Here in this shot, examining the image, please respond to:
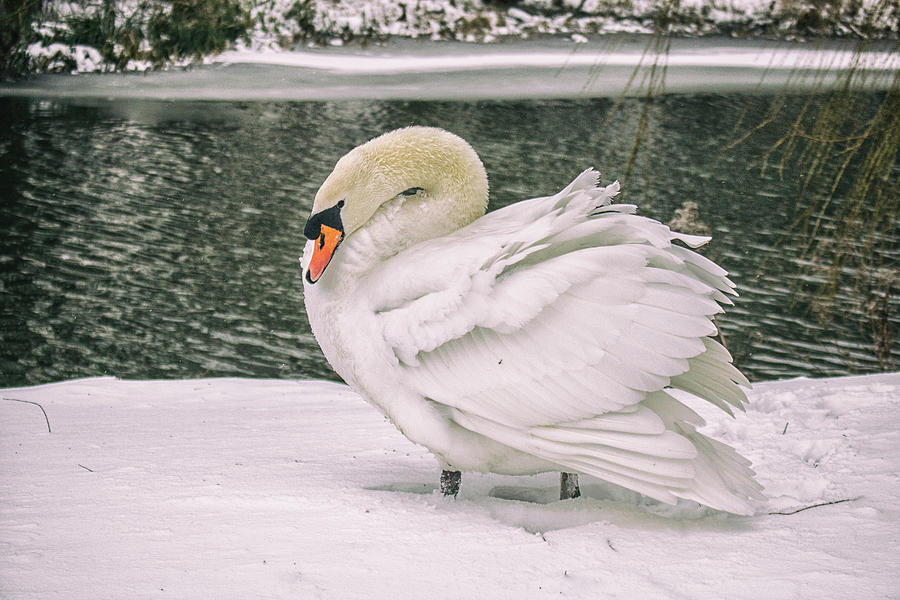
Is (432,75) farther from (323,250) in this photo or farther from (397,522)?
(397,522)

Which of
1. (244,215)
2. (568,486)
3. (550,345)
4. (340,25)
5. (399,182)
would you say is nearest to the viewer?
(550,345)

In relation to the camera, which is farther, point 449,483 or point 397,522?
point 449,483

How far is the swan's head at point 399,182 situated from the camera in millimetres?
3203

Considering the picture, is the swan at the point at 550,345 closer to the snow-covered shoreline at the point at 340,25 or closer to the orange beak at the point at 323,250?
the orange beak at the point at 323,250

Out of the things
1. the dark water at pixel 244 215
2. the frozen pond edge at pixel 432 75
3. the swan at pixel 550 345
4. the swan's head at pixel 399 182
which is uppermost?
the swan's head at pixel 399 182

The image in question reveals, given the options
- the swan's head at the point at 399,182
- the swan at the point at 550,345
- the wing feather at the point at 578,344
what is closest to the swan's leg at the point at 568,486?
the swan at the point at 550,345

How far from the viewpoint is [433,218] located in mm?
3256

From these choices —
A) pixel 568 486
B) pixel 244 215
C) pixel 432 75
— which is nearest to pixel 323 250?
pixel 568 486

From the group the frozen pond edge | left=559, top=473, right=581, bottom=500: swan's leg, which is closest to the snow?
left=559, top=473, right=581, bottom=500: swan's leg

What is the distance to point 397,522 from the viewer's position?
266cm

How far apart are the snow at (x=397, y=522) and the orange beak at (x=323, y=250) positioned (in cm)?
64

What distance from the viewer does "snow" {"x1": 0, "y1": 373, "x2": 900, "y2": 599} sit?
2291mm

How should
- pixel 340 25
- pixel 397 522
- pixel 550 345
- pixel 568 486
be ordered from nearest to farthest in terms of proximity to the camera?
pixel 397 522, pixel 550 345, pixel 568 486, pixel 340 25

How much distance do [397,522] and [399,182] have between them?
44.4 inches
